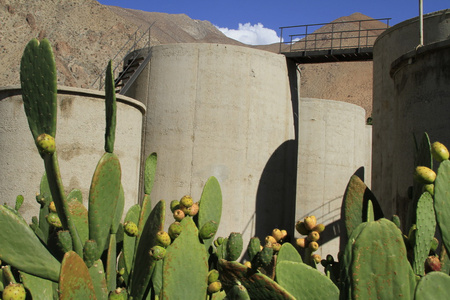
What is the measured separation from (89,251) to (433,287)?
137 centimetres

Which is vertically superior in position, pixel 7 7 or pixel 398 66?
pixel 7 7

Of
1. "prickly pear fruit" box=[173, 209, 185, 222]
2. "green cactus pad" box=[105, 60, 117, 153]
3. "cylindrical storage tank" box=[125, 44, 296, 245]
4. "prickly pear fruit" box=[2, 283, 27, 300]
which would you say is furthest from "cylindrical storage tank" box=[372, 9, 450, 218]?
"prickly pear fruit" box=[2, 283, 27, 300]

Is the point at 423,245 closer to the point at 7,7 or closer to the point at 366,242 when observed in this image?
the point at 366,242

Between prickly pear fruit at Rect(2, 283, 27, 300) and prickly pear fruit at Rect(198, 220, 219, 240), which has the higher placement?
prickly pear fruit at Rect(198, 220, 219, 240)

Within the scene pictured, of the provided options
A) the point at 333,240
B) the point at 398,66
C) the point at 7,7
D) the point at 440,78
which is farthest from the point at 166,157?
the point at 7,7

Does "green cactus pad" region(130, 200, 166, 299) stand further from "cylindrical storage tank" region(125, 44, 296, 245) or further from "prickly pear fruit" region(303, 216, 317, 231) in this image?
"cylindrical storage tank" region(125, 44, 296, 245)

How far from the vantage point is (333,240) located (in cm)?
1048

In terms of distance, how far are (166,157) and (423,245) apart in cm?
768

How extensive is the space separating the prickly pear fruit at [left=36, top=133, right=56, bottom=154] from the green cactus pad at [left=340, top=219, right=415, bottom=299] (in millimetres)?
1236

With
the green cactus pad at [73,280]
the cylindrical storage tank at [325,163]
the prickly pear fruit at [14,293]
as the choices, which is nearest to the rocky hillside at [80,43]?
the cylindrical storage tank at [325,163]

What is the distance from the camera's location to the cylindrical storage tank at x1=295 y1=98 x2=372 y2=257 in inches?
414

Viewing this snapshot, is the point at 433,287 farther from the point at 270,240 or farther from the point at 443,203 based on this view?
the point at 270,240

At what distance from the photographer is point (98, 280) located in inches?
96.8

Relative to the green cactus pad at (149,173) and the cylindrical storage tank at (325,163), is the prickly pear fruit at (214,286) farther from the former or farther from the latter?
the cylindrical storage tank at (325,163)
